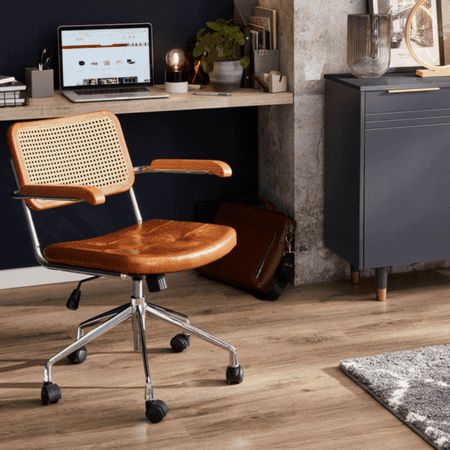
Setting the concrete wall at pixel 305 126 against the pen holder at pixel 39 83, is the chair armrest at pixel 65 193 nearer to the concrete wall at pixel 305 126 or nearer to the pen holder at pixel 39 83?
the pen holder at pixel 39 83

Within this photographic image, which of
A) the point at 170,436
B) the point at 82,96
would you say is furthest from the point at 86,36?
the point at 170,436

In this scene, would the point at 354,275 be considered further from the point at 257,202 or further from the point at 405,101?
the point at 405,101

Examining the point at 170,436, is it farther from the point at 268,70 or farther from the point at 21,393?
the point at 268,70

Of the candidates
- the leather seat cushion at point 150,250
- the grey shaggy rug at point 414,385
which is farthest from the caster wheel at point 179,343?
the grey shaggy rug at point 414,385

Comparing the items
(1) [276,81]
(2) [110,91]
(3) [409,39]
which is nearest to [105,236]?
Result: (2) [110,91]

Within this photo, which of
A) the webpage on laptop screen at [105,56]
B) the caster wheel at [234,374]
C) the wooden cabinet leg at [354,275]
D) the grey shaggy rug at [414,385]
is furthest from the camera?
the wooden cabinet leg at [354,275]

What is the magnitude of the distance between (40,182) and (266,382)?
1.09 m

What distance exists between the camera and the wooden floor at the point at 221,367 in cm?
234

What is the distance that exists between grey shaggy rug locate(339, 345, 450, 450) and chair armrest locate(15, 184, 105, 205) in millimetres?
1107

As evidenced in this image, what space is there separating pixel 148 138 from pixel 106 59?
46cm

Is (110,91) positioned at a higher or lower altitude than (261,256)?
higher

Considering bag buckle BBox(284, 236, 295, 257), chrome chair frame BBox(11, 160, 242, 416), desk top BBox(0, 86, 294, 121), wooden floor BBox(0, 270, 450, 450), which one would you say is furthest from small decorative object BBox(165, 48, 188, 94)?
chrome chair frame BBox(11, 160, 242, 416)

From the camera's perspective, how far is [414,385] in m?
2.58

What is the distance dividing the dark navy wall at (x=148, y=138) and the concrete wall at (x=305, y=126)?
0.70 feet
